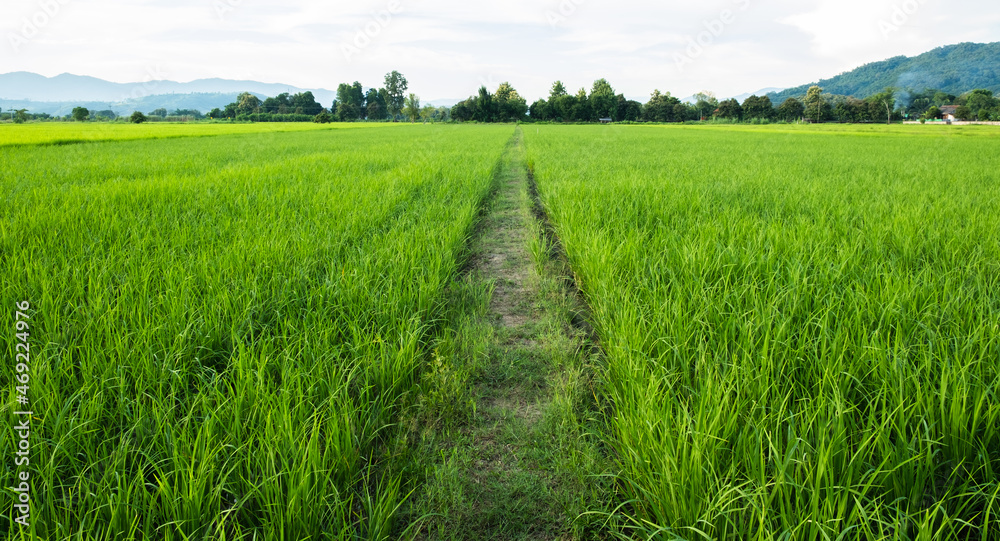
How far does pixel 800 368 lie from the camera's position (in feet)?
5.28

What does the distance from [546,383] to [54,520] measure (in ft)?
5.54

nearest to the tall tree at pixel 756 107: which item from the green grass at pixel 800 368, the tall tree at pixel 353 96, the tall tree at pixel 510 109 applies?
the tall tree at pixel 510 109

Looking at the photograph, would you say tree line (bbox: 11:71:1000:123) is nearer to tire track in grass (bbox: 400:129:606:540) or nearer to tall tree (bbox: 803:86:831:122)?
tall tree (bbox: 803:86:831:122)

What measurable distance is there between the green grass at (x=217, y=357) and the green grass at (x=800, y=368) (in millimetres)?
876

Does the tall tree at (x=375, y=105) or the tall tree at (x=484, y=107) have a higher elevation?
the tall tree at (x=375, y=105)

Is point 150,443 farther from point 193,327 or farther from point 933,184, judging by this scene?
point 933,184

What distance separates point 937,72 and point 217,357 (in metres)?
201

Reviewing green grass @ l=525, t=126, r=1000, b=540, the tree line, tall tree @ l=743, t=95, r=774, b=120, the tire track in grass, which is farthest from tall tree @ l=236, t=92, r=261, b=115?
green grass @ l=525, t=126, r=1000, b=540

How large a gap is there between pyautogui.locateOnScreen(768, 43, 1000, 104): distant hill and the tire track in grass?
156032mm

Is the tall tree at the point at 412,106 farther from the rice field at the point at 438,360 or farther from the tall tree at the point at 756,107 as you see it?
the rice field at the point at 438,360

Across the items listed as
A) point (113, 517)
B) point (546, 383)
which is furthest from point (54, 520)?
point (546, 383)

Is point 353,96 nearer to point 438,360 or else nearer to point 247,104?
point 247,104

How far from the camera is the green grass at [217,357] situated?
3.68 feet

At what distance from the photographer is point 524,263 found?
13.3 feet
